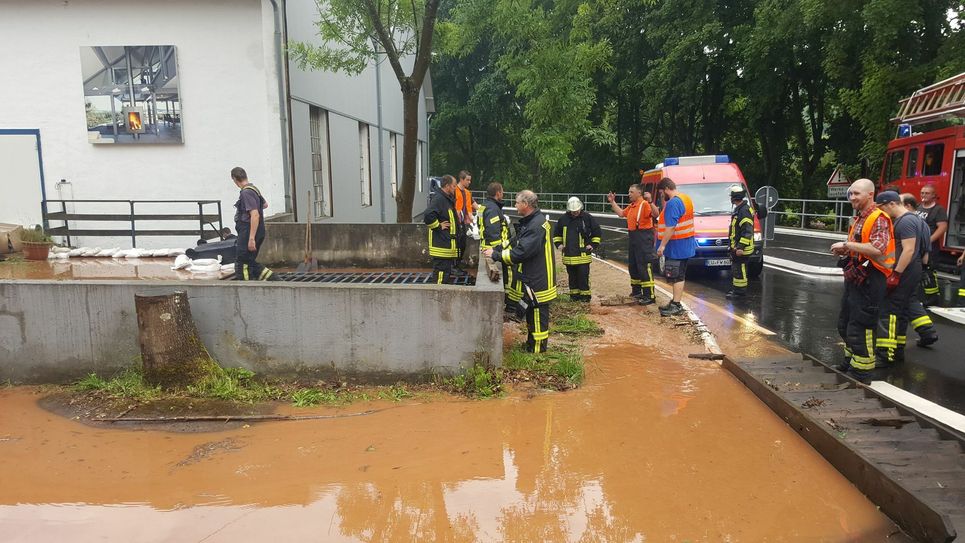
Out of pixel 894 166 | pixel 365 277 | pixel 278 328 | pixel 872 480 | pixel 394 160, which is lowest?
pixel 872 480

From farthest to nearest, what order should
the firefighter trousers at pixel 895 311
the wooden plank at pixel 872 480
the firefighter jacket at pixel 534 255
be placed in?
the firefighter jacket at pixel 534 255 < the firefighter trousers at pixel 895 311 < the wooden plank at pixel 872 480

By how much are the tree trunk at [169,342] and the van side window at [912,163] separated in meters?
14.2

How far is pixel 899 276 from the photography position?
6039mm

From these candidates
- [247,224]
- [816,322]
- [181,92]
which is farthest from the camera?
[181,92]

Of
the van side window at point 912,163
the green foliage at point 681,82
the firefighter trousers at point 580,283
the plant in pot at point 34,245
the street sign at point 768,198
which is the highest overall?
the green foliage at point 681,82

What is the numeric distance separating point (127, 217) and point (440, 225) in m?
6.81

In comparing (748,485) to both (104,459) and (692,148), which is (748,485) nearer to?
(104,459)

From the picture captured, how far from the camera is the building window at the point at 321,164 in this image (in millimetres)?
14680

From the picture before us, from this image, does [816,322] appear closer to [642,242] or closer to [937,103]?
[642,242]

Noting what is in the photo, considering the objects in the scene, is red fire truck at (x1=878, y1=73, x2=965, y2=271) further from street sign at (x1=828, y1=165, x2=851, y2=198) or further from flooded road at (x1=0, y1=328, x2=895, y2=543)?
flooded road at (x1=0, y1=328, x2=895, y2=543)

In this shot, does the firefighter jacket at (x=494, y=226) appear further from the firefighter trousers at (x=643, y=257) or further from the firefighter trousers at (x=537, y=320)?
the firefighter trousers at (x=643, y=257)

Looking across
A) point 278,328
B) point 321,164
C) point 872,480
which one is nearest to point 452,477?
point 278,328

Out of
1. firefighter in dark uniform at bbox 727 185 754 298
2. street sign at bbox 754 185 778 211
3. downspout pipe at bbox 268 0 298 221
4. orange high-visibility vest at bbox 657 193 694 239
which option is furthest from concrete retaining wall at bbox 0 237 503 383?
street sign at bbox 754 185 778 211

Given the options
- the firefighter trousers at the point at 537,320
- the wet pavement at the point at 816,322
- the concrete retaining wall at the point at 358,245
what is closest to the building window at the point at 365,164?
the concrete retaining wall at the point at 358,245
